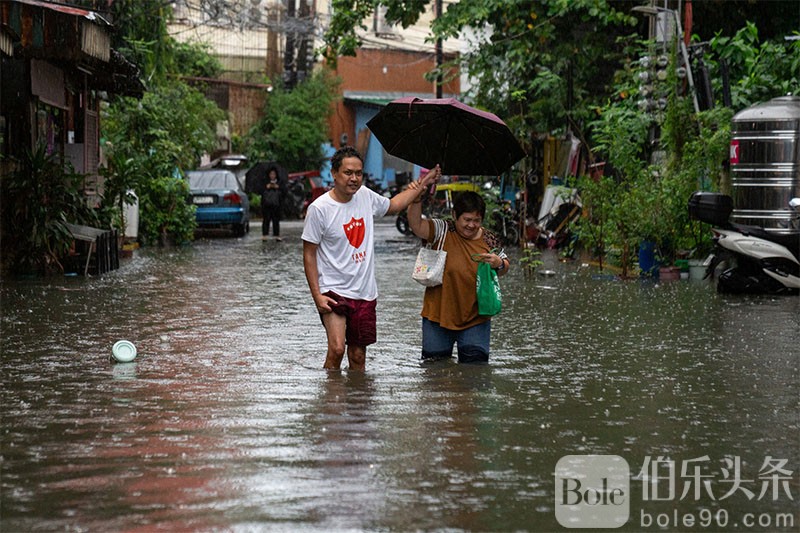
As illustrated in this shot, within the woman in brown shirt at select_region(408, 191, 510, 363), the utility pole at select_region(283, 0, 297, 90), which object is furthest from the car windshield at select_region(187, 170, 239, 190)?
the woman in brown shirt at select_region(408, 191, 510, 363)

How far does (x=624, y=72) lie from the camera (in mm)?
23594

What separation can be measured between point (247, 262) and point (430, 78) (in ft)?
26.6

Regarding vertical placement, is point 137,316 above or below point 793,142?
below

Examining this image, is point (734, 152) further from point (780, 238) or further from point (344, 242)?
point (344, 242)

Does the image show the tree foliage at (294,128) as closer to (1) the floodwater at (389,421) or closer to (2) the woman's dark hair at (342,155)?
(1) the floodwater at (389,421)

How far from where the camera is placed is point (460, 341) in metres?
9.12

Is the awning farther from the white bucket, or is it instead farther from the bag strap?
the bag strap

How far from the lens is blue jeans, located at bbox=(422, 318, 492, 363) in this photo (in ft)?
29.8

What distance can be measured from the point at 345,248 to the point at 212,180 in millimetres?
23679

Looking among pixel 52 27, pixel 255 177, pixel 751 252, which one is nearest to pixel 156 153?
pixel 52 27

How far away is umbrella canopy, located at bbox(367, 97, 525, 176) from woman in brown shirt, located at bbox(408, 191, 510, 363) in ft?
1.01

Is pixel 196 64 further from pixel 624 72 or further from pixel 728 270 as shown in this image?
pixel 728 270

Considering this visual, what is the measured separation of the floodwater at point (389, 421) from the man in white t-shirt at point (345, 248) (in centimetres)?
43

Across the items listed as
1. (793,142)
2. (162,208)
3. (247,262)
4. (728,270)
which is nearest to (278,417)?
(728,270)
